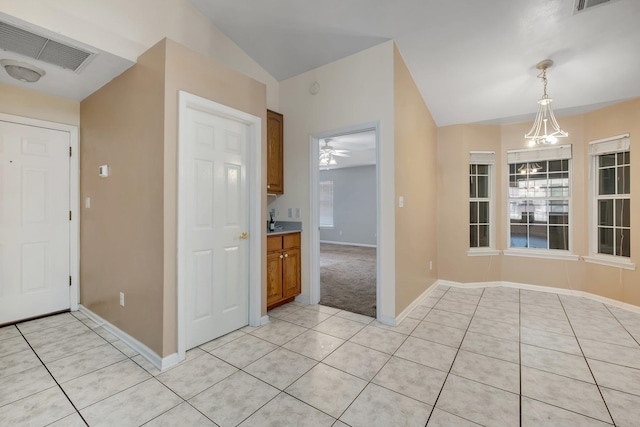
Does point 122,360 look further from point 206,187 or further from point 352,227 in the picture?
point 352,227

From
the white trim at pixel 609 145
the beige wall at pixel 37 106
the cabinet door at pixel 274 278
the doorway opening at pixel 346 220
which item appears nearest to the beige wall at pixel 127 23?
the beige wall at pixel 37 106

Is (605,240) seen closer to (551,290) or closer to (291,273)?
(551,290)

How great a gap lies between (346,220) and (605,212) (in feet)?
21.0

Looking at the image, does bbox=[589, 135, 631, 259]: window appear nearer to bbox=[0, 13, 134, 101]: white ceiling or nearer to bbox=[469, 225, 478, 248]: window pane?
bbox=[469, 225, 478, 248]: window pane

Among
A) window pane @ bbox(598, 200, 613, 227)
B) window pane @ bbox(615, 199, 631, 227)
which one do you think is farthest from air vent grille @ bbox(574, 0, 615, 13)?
window pane @ bbox(598, 200, 613, 227)

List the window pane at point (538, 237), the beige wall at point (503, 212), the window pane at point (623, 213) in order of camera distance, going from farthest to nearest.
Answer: the window pane at point (538, 237)
the beige wall at point (503, 212)
the window pane at point (623, 213)

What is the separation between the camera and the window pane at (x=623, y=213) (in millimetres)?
3503

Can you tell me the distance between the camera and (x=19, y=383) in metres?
1.96

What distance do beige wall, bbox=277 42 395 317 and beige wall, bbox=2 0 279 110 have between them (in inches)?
39.3

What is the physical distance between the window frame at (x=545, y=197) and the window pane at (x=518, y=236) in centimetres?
5

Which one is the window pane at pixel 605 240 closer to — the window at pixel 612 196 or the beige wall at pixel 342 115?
the window at pixel 612 196

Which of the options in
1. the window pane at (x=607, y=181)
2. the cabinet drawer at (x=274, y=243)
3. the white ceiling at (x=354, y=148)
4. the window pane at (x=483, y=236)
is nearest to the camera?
the cabinet drawer at (x=274, y=243)

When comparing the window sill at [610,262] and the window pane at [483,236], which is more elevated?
the window pane at [483,236]

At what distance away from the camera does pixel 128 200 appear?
2.50 metres
